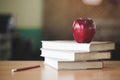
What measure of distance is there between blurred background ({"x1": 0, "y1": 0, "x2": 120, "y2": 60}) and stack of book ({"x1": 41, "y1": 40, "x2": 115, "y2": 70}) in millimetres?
1686

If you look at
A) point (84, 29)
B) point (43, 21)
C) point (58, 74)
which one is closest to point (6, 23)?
point (43, 21)

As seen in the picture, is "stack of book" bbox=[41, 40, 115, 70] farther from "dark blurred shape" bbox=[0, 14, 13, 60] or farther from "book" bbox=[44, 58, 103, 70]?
"dark blurred shape" bbox=[0, 14, 13, 60]

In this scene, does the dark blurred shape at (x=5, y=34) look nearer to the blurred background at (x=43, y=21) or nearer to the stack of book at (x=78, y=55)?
the blurred background at (x=43, y=21)

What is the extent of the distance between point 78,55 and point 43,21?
1.77 metres

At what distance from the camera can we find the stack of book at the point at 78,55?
920 mm

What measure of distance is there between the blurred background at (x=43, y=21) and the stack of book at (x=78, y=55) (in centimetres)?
169

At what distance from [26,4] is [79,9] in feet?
1.51

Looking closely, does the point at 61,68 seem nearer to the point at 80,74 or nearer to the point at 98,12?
the point at 80,74

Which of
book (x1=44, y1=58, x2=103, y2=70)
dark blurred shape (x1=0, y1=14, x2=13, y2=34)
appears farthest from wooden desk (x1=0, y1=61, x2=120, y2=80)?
dark blurred shape (x1=0, y1=14, x2=13, y2=34)

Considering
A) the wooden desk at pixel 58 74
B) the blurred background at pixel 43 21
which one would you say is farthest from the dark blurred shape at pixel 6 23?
the wooden desk at pixel 58 74

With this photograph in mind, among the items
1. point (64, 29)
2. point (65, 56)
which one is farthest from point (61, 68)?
point (64, 29)

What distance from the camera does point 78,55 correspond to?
916 mm

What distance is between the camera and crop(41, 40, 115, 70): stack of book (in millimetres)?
920

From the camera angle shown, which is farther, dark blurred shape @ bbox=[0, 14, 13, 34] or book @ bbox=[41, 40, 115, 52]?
dark blurred shape @ bbox=[0, 14, 13, 34]
